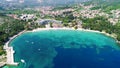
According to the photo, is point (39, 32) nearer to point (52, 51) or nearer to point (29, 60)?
point (52, 51)

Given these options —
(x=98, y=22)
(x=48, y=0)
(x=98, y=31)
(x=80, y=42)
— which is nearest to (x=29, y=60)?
(x=80, y=42)

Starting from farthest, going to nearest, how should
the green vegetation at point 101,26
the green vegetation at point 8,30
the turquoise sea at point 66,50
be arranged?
1. the green vegetation at point 101,26
2. the green vegetation at point 8,30
3. the turquoise sea at point 66,50

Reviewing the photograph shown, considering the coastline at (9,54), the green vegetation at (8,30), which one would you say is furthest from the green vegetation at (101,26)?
the coastline at (9,54)

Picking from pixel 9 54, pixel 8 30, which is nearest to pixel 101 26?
pixel 8 30

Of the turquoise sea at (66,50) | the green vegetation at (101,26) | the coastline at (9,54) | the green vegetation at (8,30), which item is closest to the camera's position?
the coastline at (9,54)

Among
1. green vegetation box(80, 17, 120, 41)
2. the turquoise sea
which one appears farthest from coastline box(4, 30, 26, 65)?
green vegetation box(80, 17, 120, 41)

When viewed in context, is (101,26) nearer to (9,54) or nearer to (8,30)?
(8,30)

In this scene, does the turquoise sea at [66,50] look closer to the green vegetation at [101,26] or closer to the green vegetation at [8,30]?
the green vegetation at [8,30]

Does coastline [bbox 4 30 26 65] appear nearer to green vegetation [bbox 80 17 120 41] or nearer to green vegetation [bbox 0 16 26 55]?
green vegetation [bbox 0 16 26 55]
